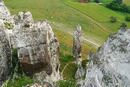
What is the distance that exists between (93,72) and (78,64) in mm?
27308

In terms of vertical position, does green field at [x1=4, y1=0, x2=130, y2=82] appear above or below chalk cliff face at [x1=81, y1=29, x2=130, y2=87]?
below

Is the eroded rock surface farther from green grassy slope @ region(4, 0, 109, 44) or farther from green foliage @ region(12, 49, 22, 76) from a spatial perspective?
green grassy slope @ region(4, 0, 109, 44)

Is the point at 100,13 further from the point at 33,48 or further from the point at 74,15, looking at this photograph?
the point at 33,48

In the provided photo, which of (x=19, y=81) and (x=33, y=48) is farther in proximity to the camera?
(x=19, y=81)

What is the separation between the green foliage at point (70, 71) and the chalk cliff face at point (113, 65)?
22.6 meters

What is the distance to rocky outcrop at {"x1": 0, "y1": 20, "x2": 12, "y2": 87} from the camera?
31086 millimetres

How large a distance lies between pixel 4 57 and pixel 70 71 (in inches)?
564

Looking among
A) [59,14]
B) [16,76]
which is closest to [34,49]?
[16,76]

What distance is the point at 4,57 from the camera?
3159 centimetres

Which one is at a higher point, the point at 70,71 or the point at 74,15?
the point at 70,71

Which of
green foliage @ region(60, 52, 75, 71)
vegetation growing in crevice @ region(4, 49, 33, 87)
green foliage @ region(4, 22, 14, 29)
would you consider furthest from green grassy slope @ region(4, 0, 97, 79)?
vegetation growing in crevice @ region(4, 49, 33, 87)

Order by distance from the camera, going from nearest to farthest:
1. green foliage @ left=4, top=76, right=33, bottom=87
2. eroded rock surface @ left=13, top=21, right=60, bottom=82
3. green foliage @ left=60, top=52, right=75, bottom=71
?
eroded rock surface @ left=13, top=21, right=60, bottom=82
green foliage @ left=4, top=76, right=33, bottom=87
green foliage @ left=60, top=52, right=75, bottom=71

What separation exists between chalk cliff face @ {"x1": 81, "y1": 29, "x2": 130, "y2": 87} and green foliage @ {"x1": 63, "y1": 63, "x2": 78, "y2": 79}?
2258 cm

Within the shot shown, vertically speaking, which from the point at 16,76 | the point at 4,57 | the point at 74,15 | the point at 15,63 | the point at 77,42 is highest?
the point at 4,57
